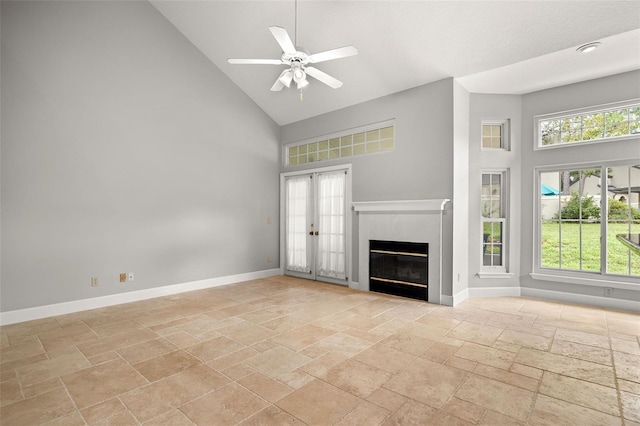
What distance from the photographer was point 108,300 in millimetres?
4480

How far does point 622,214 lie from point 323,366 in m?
4.71

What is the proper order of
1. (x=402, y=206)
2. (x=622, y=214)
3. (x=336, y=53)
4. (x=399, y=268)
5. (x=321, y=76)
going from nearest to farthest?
(x=336, y=53)
(x=321, y=76)
(x=622, y=214)
(x=402, y=206)
(x=399, y=268)

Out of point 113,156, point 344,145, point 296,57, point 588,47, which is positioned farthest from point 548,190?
point 113,156

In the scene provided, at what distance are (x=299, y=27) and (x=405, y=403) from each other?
462 centimetres

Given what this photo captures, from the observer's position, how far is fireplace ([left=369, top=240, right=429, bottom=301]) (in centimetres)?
472

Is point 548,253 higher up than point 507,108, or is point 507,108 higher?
point 507,108

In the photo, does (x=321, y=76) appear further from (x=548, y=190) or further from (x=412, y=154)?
(x=548, y=190)

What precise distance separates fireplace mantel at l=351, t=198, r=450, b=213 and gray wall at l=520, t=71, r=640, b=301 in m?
1.64

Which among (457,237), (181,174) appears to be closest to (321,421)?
(457,237)

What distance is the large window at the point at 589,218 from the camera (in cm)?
434

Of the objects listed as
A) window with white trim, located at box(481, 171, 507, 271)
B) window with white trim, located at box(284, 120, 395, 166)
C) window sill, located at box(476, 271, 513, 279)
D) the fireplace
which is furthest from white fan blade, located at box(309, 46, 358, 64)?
window sill, located at box(476, 271, 513, 279)

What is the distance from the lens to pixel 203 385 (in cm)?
237

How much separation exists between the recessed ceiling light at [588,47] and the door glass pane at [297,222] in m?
4.43

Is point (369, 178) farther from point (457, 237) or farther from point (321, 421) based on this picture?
point (321, 421)
